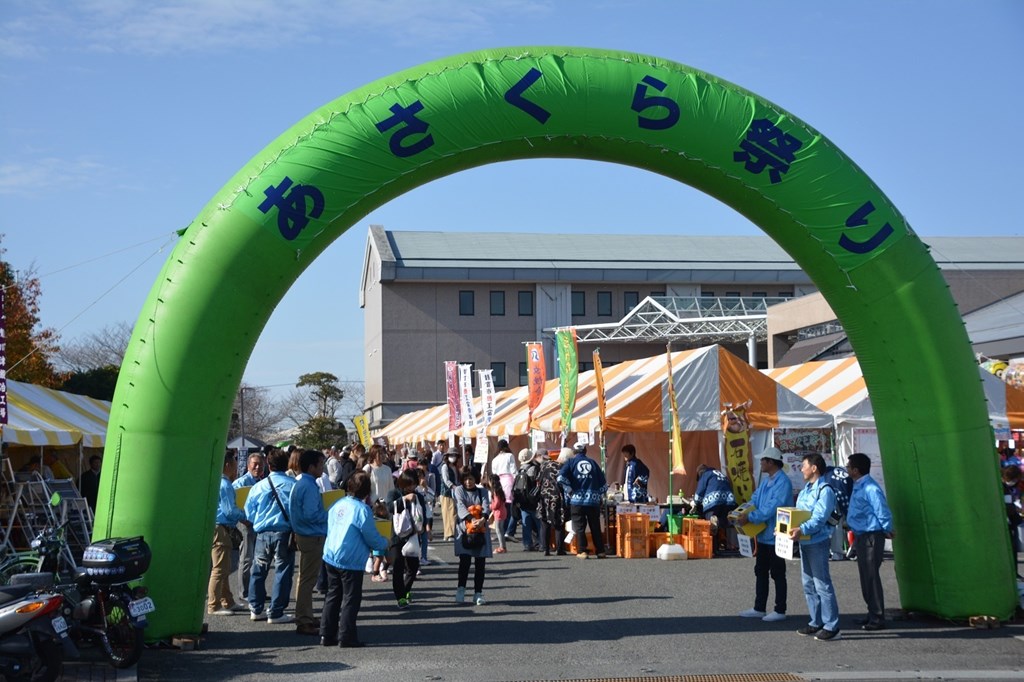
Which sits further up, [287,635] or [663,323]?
[663,323]

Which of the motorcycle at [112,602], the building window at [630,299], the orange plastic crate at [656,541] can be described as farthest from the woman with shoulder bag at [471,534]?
the building window at [630,299]

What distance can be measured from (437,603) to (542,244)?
145ft

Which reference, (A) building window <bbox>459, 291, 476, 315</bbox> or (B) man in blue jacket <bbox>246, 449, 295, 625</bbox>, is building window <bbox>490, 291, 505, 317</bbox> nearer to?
(A) building window <bbox>459, 291, 476, 315</bbox>

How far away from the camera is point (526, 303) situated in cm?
5253

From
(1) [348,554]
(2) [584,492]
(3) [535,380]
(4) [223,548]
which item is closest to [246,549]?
(4) [223,548]

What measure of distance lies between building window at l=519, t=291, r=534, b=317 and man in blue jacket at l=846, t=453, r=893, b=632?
140ft

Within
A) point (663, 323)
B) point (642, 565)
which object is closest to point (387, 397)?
point (663, 323)

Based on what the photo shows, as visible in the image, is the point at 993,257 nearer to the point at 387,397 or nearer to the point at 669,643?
the point at 387,397

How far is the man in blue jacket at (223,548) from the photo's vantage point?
11.2 m

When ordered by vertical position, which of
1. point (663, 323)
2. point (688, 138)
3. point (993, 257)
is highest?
point (993, 257)

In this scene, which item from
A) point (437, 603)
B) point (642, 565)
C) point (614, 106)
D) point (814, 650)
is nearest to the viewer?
point (814, 650)

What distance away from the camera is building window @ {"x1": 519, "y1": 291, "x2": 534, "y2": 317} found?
52.4m

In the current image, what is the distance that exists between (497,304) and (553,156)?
1658 inches

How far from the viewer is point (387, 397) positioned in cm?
5156
